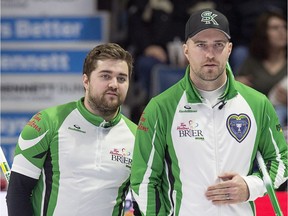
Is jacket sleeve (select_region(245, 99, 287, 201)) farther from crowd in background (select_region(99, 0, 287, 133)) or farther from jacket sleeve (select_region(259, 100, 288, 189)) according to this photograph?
crowd in background (select_region(99, 0, 287, 133))

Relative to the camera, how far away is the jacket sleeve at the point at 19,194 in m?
4.65

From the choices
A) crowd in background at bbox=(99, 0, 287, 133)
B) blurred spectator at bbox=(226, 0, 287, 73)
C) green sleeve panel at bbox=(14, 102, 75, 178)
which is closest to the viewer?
Result: green sleeve panel at bbox=(14, 102, 75, 178)

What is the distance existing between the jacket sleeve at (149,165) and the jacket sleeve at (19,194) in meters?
0.58

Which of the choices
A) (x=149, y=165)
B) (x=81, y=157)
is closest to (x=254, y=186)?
(x=149, y=165)

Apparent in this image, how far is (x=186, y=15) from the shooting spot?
862 centimetres

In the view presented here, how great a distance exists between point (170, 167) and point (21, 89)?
4417mm

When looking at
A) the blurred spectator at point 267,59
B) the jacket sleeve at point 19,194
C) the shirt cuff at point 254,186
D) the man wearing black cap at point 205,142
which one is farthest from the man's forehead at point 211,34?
the blurred spectator at point 267,59

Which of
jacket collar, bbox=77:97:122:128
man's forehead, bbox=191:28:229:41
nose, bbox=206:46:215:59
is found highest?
man's forehead, bbox=191:28:229:41

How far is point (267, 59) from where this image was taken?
7.59 meters

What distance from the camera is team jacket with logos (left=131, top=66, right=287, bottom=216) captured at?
172 inches

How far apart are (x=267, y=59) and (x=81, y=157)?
3.24 m

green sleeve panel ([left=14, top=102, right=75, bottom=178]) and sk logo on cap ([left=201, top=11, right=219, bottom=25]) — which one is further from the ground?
sk logo on cap ([left=201, top=11, right=219, bottom=25])

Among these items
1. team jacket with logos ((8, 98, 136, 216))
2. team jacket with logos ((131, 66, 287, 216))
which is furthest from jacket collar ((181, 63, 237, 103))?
team jacket with logos ((8, 98, 136, 216))

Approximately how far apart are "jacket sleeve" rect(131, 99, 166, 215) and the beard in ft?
1.01
